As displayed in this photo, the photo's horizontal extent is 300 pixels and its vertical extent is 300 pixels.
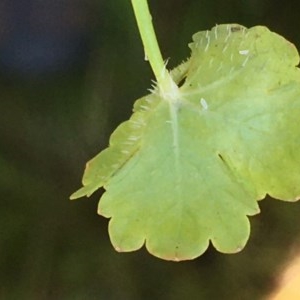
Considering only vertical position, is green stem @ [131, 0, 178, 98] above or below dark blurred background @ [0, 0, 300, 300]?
above

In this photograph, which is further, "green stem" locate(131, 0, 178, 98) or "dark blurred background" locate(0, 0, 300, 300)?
"dark blurred background" locate(0, 0, 300, 300)

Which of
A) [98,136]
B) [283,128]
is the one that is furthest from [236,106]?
[98,136]

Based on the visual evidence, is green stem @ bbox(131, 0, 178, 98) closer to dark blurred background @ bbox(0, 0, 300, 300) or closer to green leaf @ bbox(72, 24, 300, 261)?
green leaf @ bbox(72, 24, 300, 261)

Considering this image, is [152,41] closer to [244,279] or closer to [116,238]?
[116,238]

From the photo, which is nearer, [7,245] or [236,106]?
[236,106]

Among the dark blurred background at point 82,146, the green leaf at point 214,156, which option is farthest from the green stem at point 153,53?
the dark blurred background at point 82,146

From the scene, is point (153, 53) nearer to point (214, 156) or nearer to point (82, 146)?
point (214, 156)

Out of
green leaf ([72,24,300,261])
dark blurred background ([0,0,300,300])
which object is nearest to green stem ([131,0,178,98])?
Answer: green leaf ([72,24,300,261])

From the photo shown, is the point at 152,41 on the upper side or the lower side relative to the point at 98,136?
upper

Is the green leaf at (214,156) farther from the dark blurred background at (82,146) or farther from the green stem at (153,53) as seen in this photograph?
the dark blurred background at (82,146)
